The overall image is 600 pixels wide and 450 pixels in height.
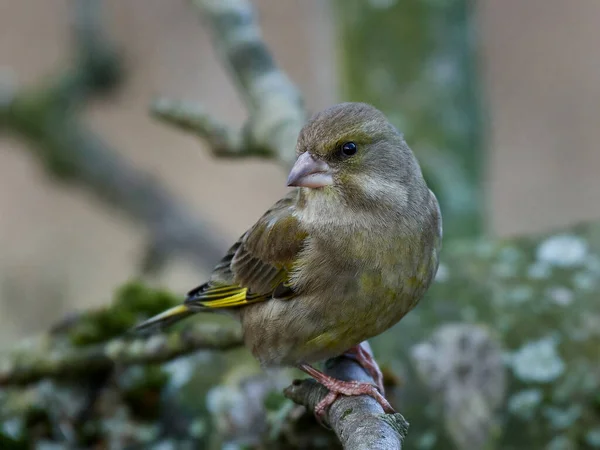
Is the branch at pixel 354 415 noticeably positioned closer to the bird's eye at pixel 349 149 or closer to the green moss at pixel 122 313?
the bird's eye at pixel 349 149

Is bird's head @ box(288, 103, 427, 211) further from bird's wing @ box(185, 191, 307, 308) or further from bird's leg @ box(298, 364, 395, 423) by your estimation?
bird's leg @ box(298, 364, 395, 423)

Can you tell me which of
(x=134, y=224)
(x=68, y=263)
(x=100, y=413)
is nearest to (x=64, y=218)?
(x=68, y=263)

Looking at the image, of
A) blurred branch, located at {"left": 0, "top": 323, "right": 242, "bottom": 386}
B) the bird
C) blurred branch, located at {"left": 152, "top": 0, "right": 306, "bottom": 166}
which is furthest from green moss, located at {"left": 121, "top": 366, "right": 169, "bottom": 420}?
blurred branch, located at {"left": 152, "top": 0, "right": 306, "bottom": 166}

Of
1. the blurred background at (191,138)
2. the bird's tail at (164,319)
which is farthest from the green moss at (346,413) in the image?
the blurred background at (191,138)

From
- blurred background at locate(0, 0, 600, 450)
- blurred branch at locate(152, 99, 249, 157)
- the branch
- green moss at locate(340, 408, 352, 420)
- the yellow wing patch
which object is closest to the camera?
the branch

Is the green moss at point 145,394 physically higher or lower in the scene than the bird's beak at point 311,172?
lower

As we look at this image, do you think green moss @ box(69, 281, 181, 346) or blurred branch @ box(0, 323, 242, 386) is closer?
blurred branch @ box(0, 323, 242, 386)

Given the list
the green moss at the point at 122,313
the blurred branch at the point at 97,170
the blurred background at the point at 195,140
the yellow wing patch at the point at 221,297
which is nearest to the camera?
the yellow wing patch at the point at 221,297
